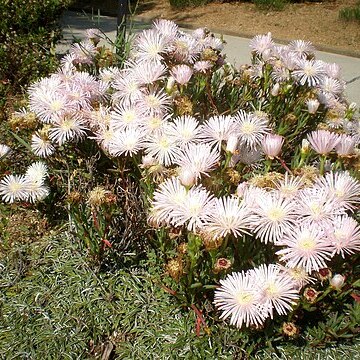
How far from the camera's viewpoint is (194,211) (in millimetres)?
1714

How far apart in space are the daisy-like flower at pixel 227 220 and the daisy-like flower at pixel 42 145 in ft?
2.97

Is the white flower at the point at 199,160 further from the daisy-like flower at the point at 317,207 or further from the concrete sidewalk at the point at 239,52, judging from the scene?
the concrete sidewalk at the point at 239,52

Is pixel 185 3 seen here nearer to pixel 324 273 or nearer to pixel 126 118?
pixel 126 118

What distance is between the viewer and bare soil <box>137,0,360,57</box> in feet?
28.8

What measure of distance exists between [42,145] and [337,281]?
4.11ft

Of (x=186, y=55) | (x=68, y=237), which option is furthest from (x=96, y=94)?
(x=68, y=237)

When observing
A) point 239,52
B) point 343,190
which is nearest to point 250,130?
point 343,190

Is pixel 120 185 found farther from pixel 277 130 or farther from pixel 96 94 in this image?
pixel 277 130

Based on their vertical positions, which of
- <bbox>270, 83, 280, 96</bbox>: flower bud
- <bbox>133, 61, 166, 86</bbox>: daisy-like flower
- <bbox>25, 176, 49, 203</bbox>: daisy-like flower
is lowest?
<bbox>25, 176, 49, 203</bbox>: daisy-like flower

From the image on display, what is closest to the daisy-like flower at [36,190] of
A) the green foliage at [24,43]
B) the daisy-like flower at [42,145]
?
the daisy-like flower at [42,145]

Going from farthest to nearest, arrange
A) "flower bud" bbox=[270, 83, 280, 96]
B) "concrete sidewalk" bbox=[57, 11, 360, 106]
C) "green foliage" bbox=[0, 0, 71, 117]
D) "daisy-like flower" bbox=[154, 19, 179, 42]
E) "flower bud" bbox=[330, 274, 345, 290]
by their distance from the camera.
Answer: "concrete sidewalk" bbox=[57, 11, 360, 106]
"green foliage" bbox=[0, 0, 71, 117]
"flower bud" bbox=[270, 83, 280, 96]
"daisy-like flower" bbox=[154, 19, 179, 42]
"flower bud" bbox=[330, 274, 345, 290]

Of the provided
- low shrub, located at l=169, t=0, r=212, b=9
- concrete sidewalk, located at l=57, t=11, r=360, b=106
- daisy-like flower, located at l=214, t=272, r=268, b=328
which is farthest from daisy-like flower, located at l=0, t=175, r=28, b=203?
low shrub, located at l=169, t=0, r=212, b=9

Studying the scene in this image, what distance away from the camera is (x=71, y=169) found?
2605mm

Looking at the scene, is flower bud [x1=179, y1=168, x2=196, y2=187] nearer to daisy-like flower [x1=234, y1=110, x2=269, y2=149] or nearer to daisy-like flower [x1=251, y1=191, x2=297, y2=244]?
daisy-like flower [x1=251, y1=191, x2=297, y2=244]
